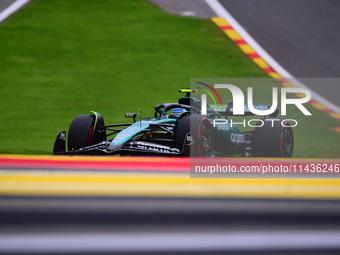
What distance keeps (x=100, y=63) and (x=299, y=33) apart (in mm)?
7036

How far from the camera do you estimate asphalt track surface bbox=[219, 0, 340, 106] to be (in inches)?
511

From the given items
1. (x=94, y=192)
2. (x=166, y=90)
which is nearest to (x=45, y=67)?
(x=166, y=90)

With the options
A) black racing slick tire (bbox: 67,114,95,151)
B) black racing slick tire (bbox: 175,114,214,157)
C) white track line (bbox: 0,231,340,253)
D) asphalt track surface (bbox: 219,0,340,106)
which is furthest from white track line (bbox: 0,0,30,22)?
white track line (bbox: 0,231,340,253)

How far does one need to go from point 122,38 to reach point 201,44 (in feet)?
8.13

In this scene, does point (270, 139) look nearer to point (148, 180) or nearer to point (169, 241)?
point (148, 180)

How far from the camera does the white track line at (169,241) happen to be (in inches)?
85.6

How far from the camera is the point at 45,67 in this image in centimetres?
1215

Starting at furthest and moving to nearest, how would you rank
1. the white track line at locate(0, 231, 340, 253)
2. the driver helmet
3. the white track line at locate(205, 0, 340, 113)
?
the white track line at locate(205, 0, 340, 113) < the driver helmet < the white track line at locate(0, 231, 340, 253)

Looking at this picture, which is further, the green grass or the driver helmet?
the green grass

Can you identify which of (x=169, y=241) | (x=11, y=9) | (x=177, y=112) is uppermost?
(x=11, y=9)

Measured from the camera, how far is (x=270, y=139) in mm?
5734

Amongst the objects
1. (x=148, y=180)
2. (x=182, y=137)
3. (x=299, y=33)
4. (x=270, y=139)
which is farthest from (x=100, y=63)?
(x=148, y=180)

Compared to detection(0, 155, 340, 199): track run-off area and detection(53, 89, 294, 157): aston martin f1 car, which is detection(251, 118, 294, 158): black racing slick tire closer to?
detection(53, 89, 294, 157): aston martin f1 car

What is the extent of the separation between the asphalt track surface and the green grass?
Answer: 1305mm
